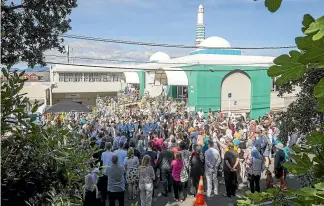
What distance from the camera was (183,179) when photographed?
884cm

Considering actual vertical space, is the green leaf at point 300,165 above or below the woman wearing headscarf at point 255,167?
above

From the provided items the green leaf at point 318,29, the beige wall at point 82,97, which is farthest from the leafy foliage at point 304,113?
the beige wall at point 82,97

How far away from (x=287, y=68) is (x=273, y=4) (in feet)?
0.76

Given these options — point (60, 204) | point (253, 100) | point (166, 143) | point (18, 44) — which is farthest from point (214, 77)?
point (60, 204)

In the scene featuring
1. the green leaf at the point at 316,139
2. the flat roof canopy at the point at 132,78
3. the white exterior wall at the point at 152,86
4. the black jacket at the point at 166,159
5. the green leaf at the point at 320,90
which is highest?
the flat roof canopy at the point at 132,78

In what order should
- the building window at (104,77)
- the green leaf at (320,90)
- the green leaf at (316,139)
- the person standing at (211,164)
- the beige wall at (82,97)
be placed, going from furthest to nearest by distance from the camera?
the building window at (104,77), the beige wall at (82,97), the person standing at (211,164), the green leaf at (316,139), the green leaf at (320,90)

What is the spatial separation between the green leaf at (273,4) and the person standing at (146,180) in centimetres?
693

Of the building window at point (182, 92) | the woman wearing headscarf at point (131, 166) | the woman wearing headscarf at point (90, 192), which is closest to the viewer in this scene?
the woman wearing headscarf at point (90, 192)

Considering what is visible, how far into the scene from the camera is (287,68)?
3.92 feet

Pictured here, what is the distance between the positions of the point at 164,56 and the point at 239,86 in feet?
64.1

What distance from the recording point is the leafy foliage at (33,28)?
17.7 ft

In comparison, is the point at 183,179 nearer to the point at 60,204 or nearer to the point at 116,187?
the point at 116,187

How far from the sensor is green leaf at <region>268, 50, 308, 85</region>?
1179 millimetres

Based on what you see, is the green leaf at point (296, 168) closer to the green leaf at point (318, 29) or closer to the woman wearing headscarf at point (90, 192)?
the green leaf at point (318, 29)
